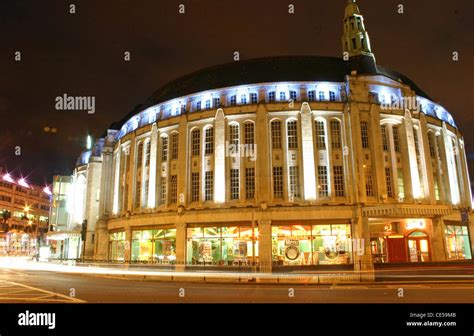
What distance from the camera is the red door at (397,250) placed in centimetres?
3659

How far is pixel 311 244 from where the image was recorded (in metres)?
34.0

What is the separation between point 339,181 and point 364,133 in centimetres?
606

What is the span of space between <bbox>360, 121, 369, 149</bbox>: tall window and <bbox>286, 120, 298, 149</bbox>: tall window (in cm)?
680

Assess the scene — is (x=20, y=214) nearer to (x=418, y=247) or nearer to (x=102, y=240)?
(x=102, y=240)

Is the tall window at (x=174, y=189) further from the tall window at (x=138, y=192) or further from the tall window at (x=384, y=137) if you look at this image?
the tall window at (x=384, y=137)

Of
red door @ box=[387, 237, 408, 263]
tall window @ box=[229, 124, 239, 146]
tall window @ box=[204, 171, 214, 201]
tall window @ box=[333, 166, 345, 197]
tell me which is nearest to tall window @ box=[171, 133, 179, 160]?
tall window @ box=[204, 171, 214, 201]

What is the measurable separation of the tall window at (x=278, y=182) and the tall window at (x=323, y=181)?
12.5 ft

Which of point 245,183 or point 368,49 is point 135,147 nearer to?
point 245,183

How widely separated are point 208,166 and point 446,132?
29231mm

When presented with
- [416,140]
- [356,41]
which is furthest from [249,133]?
[356,41]

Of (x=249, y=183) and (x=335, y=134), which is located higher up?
(x=335, y=134)

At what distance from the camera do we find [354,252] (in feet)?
108

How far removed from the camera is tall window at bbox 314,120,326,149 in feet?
121
